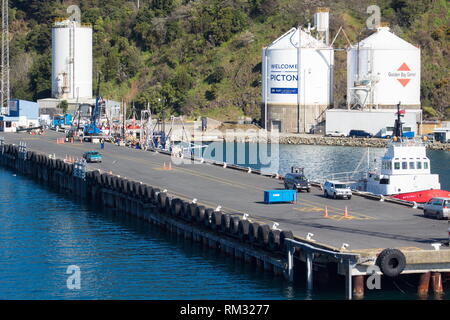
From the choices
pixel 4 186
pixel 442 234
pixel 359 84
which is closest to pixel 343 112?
pixel 359 84

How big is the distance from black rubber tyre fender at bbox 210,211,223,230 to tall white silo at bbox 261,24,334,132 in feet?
361

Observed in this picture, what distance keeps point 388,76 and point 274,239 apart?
119 meters

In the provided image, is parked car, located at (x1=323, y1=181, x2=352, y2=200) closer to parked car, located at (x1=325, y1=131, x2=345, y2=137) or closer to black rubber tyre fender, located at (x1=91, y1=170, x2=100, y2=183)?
black rubber tyre fender, located at (x1=91, y1=170, x2=100, y2=183)

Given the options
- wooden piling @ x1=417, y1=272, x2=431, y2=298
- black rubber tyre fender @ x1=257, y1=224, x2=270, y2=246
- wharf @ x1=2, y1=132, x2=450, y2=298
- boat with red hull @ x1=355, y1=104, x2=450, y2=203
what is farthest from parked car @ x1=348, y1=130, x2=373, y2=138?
wooden piling @ x1=417, y1=272, x2=431, y2=298

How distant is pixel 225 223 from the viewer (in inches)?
2547

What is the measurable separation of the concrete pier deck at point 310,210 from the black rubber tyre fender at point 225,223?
2.22 meters

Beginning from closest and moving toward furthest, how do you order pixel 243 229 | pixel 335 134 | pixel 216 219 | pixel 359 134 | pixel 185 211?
pixel 243 229 < pixel 216 219 < pixel 185 211 < pixel 359 134 < pixel 335 134

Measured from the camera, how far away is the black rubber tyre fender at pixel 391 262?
51.2m

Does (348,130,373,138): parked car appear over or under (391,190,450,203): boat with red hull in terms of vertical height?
over

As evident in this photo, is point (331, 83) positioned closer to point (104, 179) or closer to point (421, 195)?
point (104, 179)

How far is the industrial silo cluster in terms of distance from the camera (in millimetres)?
172000

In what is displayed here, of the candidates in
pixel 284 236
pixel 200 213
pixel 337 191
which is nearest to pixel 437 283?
pixel 284 236

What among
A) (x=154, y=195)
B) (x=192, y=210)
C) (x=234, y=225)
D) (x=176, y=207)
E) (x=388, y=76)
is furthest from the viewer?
(x=388, y=76)
